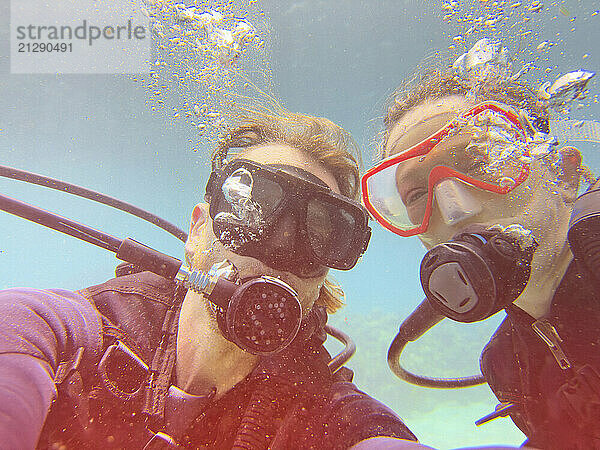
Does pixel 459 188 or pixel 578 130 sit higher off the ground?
pixel 578 130

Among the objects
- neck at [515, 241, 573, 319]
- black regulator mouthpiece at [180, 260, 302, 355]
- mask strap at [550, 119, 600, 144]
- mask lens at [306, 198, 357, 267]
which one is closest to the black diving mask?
mask lens at [306, 198, 357, 267]

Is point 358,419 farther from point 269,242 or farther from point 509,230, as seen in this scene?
point 509,230

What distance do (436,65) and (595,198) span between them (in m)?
2.71

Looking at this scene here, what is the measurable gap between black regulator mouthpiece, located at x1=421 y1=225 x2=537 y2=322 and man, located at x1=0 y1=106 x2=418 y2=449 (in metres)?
0.74

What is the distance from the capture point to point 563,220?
7.36 feet

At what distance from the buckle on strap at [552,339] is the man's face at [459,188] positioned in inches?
24.5

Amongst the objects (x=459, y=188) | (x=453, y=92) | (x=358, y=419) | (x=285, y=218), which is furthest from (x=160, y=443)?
(x=453, y=92)

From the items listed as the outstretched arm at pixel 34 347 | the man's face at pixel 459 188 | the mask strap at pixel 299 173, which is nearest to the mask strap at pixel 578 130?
the man's face at pixel 459 188

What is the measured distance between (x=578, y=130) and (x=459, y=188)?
3.90ft

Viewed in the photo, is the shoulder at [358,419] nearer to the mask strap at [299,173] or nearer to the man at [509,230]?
the man at [509,230]

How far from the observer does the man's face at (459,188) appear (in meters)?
2.25

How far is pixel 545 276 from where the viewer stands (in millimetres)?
2238

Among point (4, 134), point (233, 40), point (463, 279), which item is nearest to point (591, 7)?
point (233, 40)

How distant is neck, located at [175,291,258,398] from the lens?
1.99m
